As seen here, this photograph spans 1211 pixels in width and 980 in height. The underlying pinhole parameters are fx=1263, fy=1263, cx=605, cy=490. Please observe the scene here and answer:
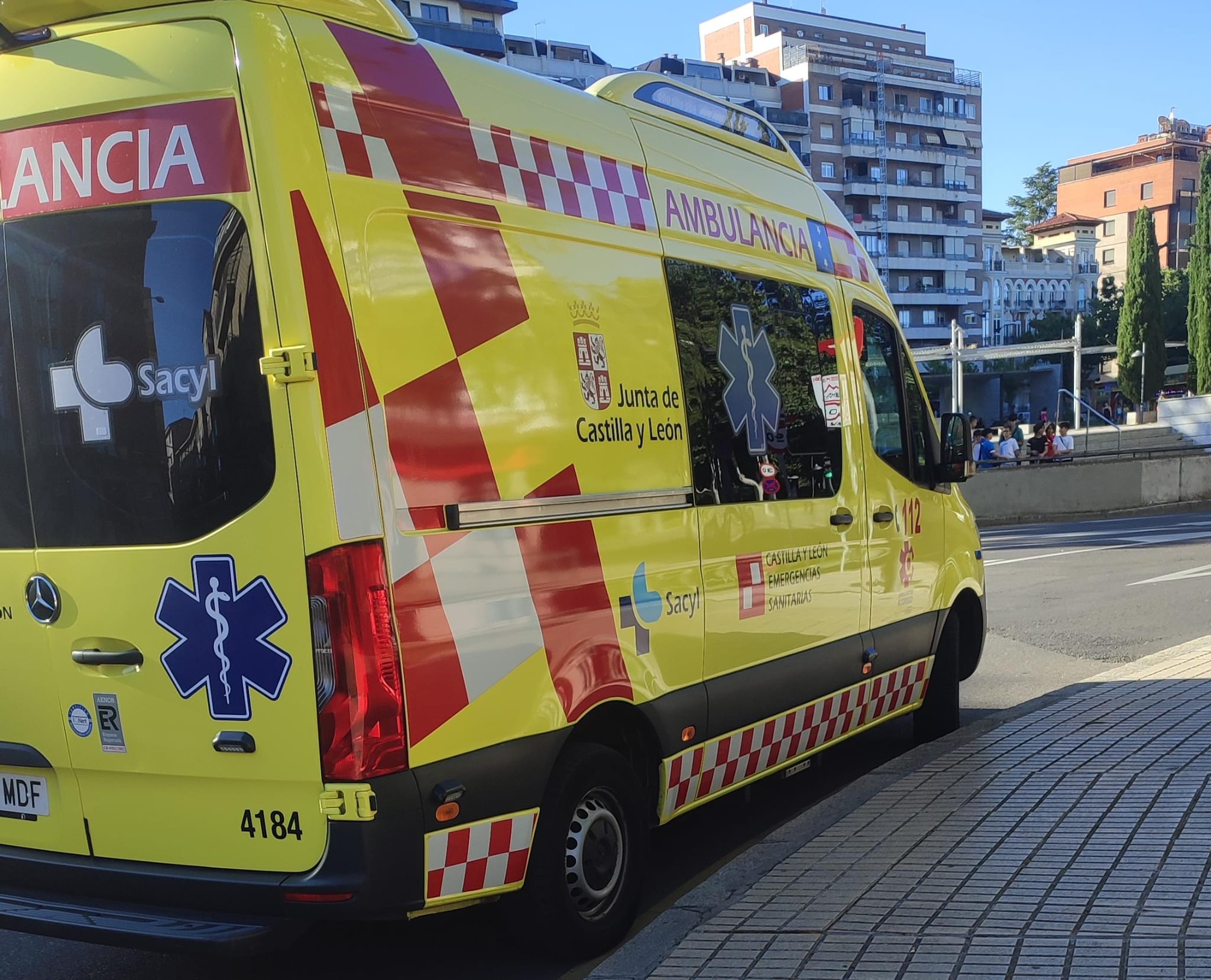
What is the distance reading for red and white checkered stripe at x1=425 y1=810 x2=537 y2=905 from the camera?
340 centimetres

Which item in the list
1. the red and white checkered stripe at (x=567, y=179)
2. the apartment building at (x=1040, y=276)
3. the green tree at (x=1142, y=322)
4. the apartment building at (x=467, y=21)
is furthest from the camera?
the apartment building at (x=1040, y=276)

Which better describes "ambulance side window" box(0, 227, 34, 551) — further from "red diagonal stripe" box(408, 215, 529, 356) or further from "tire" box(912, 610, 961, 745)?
"tire" box(912, 610, 961, 745)

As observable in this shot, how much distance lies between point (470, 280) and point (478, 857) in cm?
165

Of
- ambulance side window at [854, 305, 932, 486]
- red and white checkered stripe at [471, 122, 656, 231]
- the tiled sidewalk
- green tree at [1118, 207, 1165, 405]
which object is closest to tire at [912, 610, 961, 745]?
the tiled sidewalk

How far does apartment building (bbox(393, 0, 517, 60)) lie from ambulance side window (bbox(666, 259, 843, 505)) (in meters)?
68.0

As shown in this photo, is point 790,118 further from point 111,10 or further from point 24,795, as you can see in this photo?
point 24,795

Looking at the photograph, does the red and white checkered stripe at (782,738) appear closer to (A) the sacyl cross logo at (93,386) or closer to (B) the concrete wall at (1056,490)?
(A) the sacyl cross logo at (93,386)

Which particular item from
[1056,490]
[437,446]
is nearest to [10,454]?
[437,446]

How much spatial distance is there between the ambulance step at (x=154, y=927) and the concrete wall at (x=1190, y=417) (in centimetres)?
4442

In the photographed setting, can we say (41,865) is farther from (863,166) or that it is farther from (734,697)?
(863,166)

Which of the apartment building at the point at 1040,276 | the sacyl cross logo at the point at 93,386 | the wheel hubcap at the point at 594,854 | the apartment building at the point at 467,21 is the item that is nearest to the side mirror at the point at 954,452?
the wheel hubcap at the point at 594,854

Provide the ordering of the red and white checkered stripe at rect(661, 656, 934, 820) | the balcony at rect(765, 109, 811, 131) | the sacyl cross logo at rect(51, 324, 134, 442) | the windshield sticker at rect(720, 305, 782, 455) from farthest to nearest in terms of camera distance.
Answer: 1. the balcony at rect(765, 109, 811, 131)
2. the windshield sticker at rect(720, 305, 782, 455)
3. the red and white checkered stripe at rect(661, 656, 934, 820)
4. the sacyl cross logo at rect(51, 324, 134, 442)

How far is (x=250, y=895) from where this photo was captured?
3287mm

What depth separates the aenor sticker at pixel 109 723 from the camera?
11.4 ft
